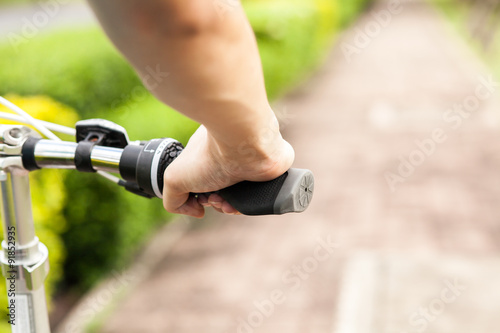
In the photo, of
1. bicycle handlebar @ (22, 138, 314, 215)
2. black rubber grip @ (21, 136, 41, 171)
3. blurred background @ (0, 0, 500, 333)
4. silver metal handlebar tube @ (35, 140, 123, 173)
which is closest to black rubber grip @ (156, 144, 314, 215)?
bicycle handlebar @ (22, 138, 314, 215)

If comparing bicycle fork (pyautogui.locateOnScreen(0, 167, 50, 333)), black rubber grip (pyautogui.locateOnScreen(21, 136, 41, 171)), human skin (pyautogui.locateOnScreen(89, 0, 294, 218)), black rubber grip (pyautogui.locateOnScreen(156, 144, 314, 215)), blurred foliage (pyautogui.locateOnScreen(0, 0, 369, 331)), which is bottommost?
blurred foliage (pyautogui.locateOnScreen(0, 0, 369, 331))

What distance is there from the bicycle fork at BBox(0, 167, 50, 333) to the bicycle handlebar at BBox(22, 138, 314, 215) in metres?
0.07

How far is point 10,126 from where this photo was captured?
121 centimetres

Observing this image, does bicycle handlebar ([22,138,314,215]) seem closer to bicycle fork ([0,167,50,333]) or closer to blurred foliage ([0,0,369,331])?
bicycle fork ([0,167,50,333])

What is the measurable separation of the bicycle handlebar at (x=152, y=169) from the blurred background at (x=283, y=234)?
1.78 meters

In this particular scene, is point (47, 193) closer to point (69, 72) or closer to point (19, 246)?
point (69, 72)

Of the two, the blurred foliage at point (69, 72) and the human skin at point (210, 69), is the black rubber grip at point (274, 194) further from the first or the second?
the blurred foliage at point (69, 72)

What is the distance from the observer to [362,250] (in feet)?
15.9

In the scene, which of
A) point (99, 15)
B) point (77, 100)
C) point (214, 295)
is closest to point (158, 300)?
point (214, 295)

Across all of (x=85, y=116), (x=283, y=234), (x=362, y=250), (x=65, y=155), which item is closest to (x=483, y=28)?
(x=283, y=234)

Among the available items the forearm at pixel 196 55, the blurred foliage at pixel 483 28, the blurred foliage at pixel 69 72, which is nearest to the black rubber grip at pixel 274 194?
the forearm at pixel 196 55

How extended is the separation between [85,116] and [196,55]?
14.9 ft

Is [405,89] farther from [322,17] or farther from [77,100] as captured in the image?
[77,100]

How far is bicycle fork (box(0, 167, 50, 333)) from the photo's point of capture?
1.22m
